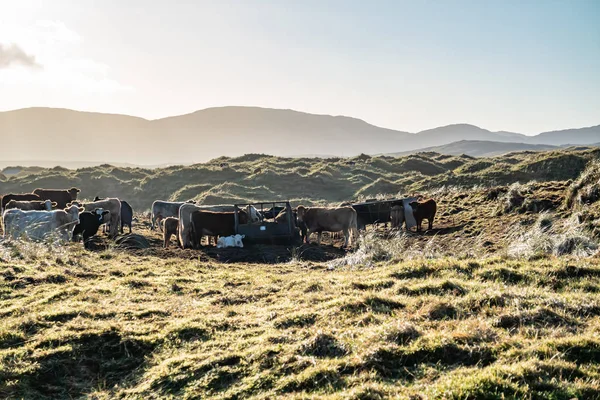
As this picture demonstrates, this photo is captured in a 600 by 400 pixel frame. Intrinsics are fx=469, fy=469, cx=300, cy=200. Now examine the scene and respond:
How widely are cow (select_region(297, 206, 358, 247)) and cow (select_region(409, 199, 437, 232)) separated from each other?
270 cm

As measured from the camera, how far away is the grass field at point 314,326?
16.3 feet

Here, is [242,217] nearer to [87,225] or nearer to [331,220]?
[331,220]

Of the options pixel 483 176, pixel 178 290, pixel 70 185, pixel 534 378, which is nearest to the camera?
pixel 534 378

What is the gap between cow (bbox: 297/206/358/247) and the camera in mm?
18594

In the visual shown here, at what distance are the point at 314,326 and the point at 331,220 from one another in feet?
40.3

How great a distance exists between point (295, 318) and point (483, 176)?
109 ft

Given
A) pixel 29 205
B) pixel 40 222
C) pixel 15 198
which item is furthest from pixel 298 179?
pixel 40 222

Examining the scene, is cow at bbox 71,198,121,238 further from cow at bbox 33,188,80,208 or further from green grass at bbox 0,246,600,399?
green grass at bbox 0,246,600,399

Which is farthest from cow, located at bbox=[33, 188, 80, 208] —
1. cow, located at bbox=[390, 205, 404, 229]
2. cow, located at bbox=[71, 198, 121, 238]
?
cow, located at bbox=[390, 205, 404, 229]

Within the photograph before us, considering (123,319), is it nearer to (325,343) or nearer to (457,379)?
(325,343)

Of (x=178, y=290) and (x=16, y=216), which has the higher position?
(x=16, y=216)

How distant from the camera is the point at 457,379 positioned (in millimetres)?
4641

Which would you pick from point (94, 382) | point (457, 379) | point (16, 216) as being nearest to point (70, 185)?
point (16, 216)

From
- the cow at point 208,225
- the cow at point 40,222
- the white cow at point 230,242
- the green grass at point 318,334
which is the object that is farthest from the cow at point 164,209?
the green grass at point 318,334
